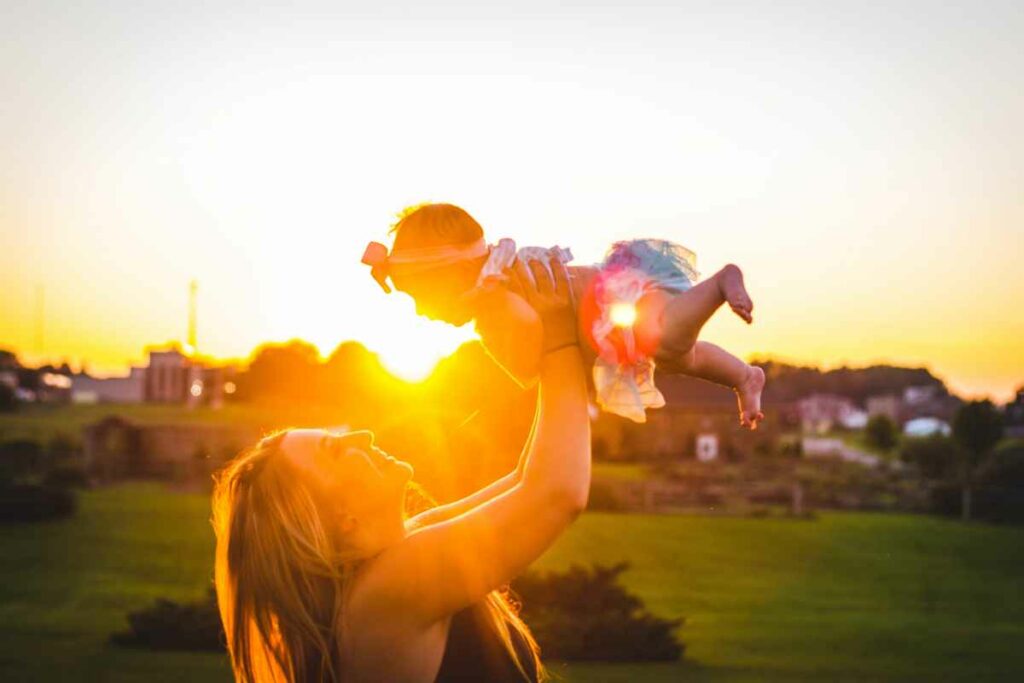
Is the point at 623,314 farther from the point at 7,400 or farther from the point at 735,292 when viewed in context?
the point at 7,400

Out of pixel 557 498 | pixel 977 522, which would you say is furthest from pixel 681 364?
pixel 977 522

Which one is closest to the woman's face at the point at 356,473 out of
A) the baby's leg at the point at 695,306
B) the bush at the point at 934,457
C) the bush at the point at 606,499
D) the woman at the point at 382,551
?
the woman at the point at 382,551

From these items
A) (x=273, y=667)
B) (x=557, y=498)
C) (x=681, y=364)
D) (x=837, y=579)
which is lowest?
(x=837, y=579)

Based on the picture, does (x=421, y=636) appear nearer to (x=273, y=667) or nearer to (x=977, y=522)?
(x=273, y=667)

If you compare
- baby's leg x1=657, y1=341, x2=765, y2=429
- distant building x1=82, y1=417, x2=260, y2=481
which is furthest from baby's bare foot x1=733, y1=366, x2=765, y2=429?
distant building x1=82, y1=417, x2=260, y2=481

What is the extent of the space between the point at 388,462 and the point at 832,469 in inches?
1825

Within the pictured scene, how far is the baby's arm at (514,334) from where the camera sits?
3.03 metres

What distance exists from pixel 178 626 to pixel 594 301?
19.4 m

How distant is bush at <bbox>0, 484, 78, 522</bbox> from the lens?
39.1 meters

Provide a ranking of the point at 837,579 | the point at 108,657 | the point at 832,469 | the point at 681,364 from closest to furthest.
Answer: the point at 681,364 → the point at 108,657 → the point at 837,579 → the point at 832,469

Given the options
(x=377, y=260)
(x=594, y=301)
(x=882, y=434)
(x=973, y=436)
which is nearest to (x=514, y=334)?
(x=594, y=301)

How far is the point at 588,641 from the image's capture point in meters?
19.9

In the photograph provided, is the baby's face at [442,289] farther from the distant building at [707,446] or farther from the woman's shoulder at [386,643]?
the distant building at [707,446]

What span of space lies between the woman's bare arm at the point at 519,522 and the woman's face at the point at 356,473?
15 cm
